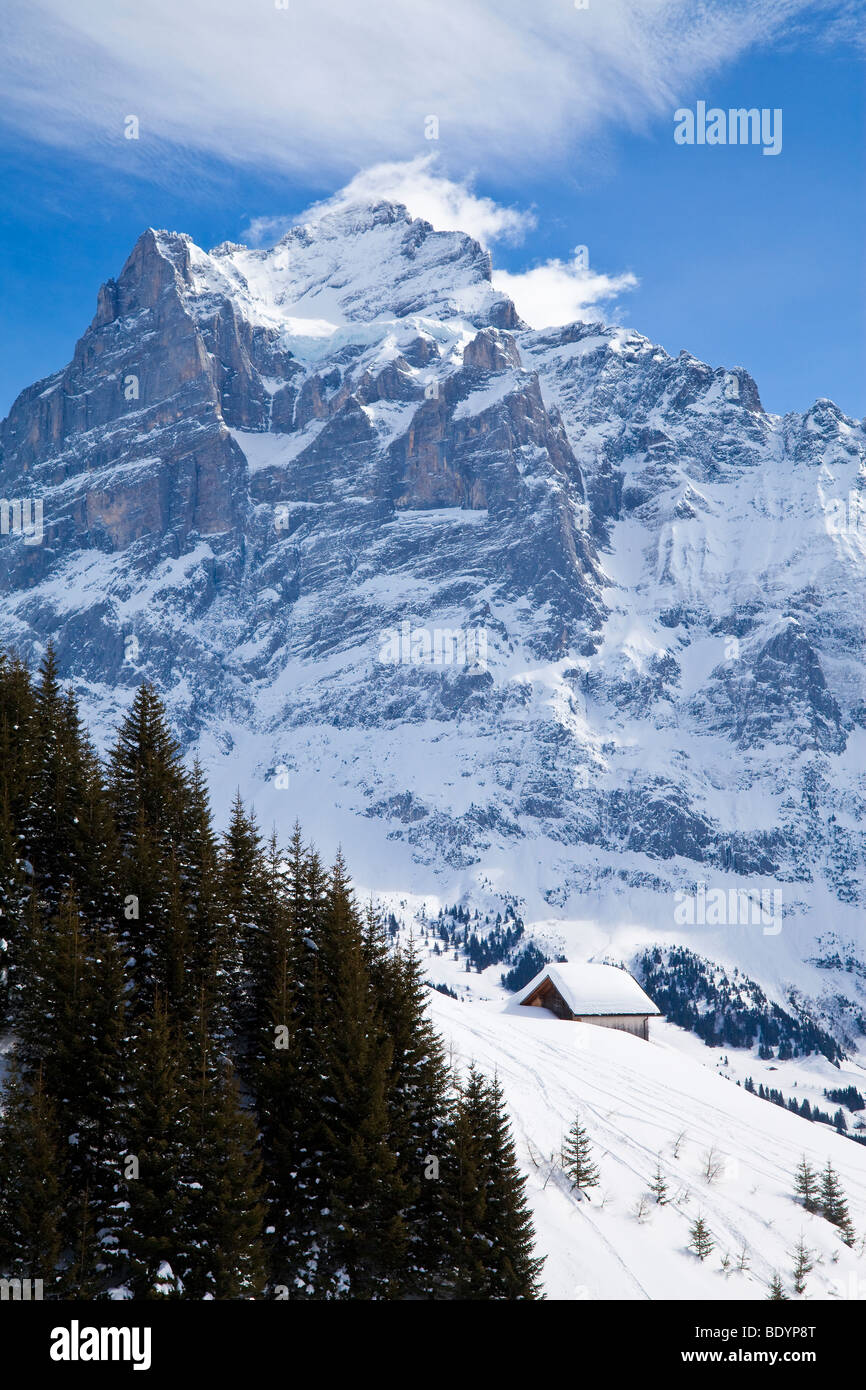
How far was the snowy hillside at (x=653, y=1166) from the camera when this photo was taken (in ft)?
83.9

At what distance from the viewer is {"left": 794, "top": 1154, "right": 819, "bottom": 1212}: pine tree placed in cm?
3056

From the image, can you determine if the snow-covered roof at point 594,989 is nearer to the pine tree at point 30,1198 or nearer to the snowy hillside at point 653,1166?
the snowy hillside at point 653,1166

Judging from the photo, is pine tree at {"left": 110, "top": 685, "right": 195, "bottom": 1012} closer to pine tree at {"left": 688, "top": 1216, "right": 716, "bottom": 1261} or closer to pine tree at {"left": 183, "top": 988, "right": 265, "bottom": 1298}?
pine tree at {"left": 183, "top": 988, "right": 265, "bottom": 1298}

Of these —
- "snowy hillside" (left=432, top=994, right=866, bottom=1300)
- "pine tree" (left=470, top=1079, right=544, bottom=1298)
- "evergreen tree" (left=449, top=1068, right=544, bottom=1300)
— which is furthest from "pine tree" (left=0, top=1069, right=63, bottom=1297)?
"snowy hillside" (left=432, top=994, right=866, bottom=1300)

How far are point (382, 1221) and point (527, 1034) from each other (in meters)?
20.6

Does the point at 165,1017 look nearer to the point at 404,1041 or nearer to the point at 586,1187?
the point at 404,1041

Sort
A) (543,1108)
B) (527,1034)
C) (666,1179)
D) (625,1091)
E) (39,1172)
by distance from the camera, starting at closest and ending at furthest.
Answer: (39,1172) < (666,1179) < (543,1108) < (625,1091) < (527,1034)

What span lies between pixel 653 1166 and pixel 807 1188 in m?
4.69

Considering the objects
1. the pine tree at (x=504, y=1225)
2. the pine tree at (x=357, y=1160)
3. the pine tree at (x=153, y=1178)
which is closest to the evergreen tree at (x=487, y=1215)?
the pine tree at (x=504, y=1225)

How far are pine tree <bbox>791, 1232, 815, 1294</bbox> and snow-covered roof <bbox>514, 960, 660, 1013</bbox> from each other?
2491cm

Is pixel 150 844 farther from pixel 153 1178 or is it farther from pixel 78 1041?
pixel 153 1178

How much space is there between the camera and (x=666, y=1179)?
3045 cm

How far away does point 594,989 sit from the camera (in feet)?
179
